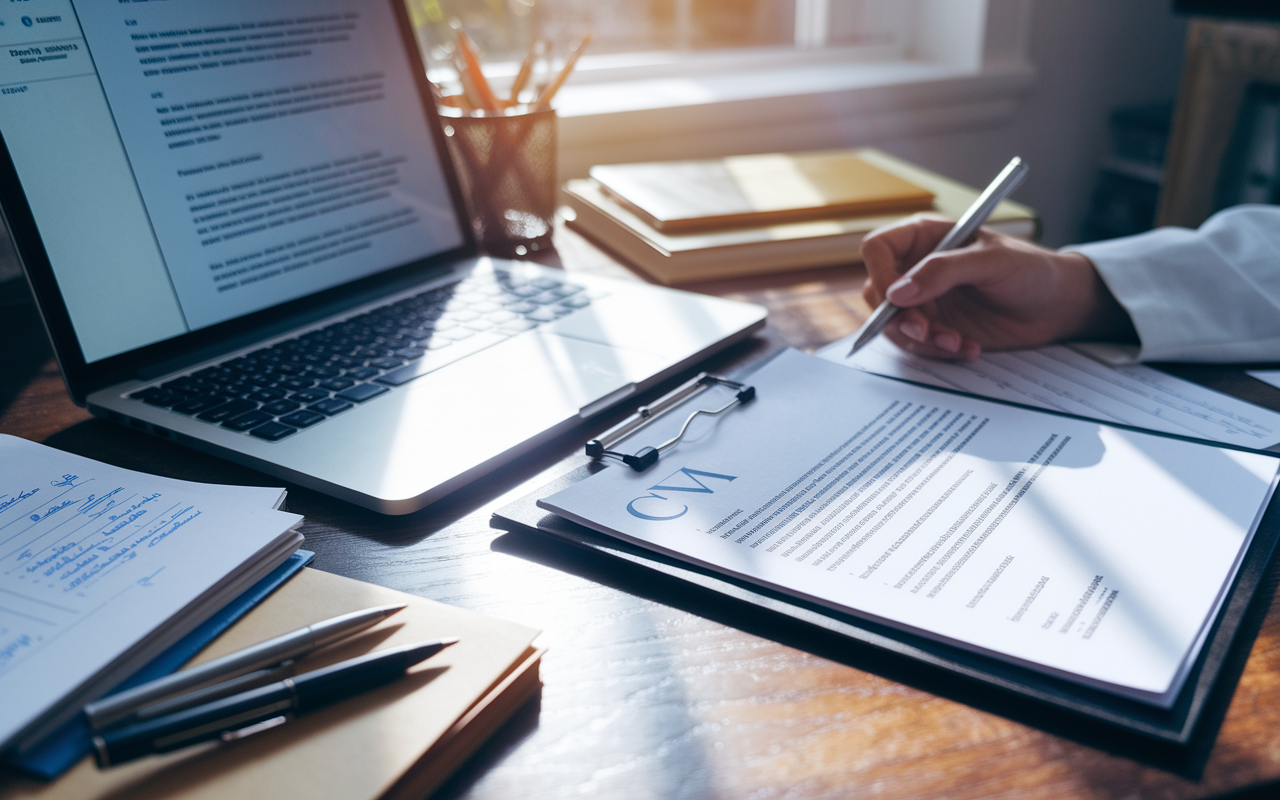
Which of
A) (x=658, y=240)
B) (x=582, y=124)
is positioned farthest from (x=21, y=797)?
(x=582, y=124)

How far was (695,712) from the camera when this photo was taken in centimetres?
31

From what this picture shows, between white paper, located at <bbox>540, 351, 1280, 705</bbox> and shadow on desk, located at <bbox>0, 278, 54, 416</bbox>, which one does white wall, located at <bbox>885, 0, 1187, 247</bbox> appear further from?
shadow on desk, located at <bbox>0, 278, 54, 416</bbox>

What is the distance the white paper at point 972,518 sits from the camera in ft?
1.08

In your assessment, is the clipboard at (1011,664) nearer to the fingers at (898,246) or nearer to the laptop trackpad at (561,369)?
the laptop trackpad at (561,369)

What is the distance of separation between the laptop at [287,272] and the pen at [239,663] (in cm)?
11

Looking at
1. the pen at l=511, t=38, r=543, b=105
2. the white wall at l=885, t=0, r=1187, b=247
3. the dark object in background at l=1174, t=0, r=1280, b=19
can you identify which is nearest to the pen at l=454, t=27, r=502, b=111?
the pen at l=511, t=38, r=543, b=105

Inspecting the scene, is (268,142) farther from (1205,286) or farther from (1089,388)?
(1205,286)

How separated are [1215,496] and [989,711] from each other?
0.19 m

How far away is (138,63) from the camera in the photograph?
0.60 metres

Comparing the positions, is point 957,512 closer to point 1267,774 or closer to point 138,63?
point 1267,774

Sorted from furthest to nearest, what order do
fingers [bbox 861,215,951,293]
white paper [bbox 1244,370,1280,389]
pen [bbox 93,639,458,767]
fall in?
fingers [bbox 861,215,951,293], white paper [bbox 1244,370,1280,389], pen [bbox 93,639,458,767]

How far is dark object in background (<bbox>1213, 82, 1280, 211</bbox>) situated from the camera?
137 cm

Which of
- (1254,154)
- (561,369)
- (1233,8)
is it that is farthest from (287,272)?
(1254,154)

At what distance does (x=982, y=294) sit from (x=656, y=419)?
0.32 m
